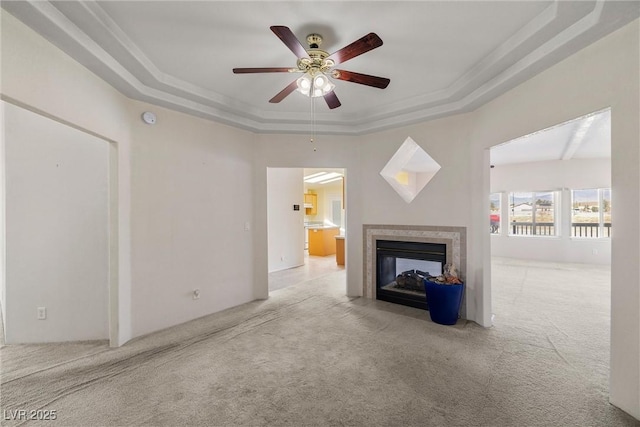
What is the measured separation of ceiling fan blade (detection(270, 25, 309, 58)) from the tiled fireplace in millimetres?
2782

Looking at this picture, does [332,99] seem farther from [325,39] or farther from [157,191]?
[157,191]

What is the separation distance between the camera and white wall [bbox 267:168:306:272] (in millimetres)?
6496

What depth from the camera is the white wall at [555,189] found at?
6.85m

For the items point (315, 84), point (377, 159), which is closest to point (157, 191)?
point (315, 84)

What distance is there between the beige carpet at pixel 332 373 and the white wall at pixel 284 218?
299 centimetres

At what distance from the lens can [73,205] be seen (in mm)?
2889

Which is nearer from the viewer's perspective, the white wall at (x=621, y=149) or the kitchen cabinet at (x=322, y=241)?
the white wall at (x=621, y=149)

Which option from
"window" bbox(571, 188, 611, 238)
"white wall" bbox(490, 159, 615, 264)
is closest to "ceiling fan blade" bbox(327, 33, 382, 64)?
"white wall" bbox(490, 159, 615, 264)

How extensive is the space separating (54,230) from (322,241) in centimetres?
628

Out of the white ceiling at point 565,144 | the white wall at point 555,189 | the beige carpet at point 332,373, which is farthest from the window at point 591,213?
the beige carpet at point 332,373

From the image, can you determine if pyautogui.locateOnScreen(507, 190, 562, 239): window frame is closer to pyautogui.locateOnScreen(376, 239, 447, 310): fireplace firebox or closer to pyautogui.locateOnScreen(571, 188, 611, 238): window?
pyautogui.locateOnScreen(571, 188, 611, 238): window

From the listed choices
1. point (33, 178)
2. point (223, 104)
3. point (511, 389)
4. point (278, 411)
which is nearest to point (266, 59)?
point (223, 104)

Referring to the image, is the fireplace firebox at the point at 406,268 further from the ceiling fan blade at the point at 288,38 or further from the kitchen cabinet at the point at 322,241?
the kitchen cabinet at the point at 322,241

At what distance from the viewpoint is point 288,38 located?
1734 millimetres
